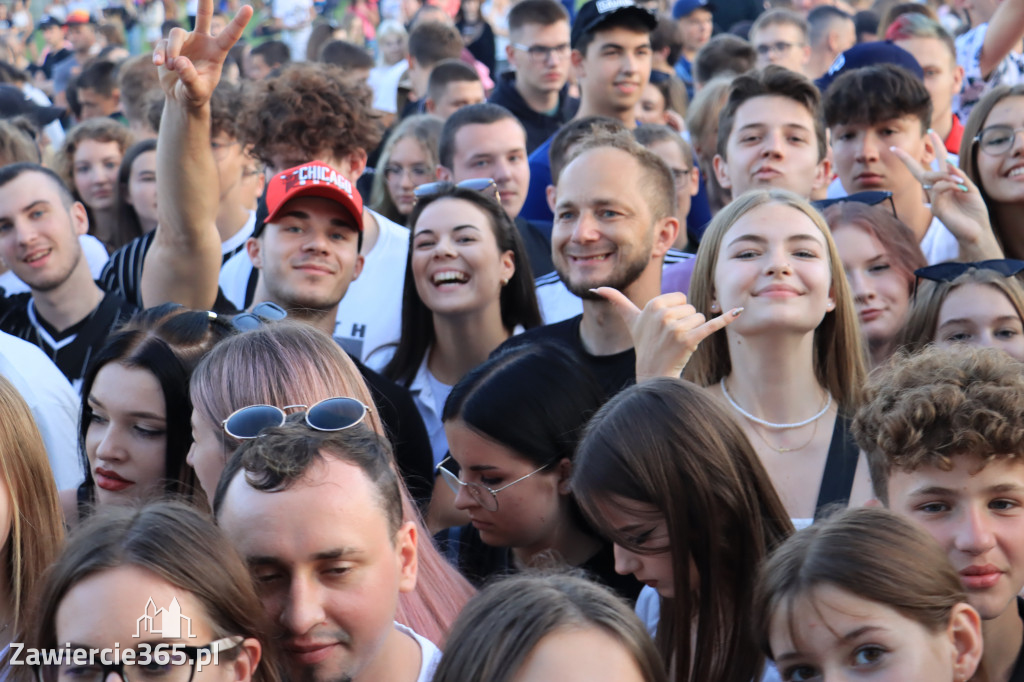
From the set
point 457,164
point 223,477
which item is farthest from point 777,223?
point 457,164

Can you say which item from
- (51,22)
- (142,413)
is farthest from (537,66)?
(51,22)

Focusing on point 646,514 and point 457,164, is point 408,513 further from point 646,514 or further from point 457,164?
point 457,164

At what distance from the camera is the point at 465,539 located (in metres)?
3.33

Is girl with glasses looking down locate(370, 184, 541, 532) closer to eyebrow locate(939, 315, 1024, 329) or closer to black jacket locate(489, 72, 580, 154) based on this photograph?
eyebrow locate(939, 315, 1024, 329)

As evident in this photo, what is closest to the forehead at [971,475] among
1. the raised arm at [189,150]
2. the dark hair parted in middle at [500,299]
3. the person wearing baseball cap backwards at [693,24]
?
the dark hair parted in middle at [500,299]

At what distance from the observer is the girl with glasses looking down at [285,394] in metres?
2.60

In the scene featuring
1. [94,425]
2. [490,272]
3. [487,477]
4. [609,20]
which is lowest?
[487,477]

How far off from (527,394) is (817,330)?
1.04m

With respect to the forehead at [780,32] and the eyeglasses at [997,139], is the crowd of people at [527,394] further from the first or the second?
the forehead at [780,32]

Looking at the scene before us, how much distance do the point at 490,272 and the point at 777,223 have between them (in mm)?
1243

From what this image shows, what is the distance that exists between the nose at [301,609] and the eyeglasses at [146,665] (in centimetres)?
15

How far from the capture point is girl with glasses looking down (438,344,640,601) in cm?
312

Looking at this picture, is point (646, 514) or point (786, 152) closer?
point (646, 514)

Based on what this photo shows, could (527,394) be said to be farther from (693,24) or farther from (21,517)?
(693,24)
